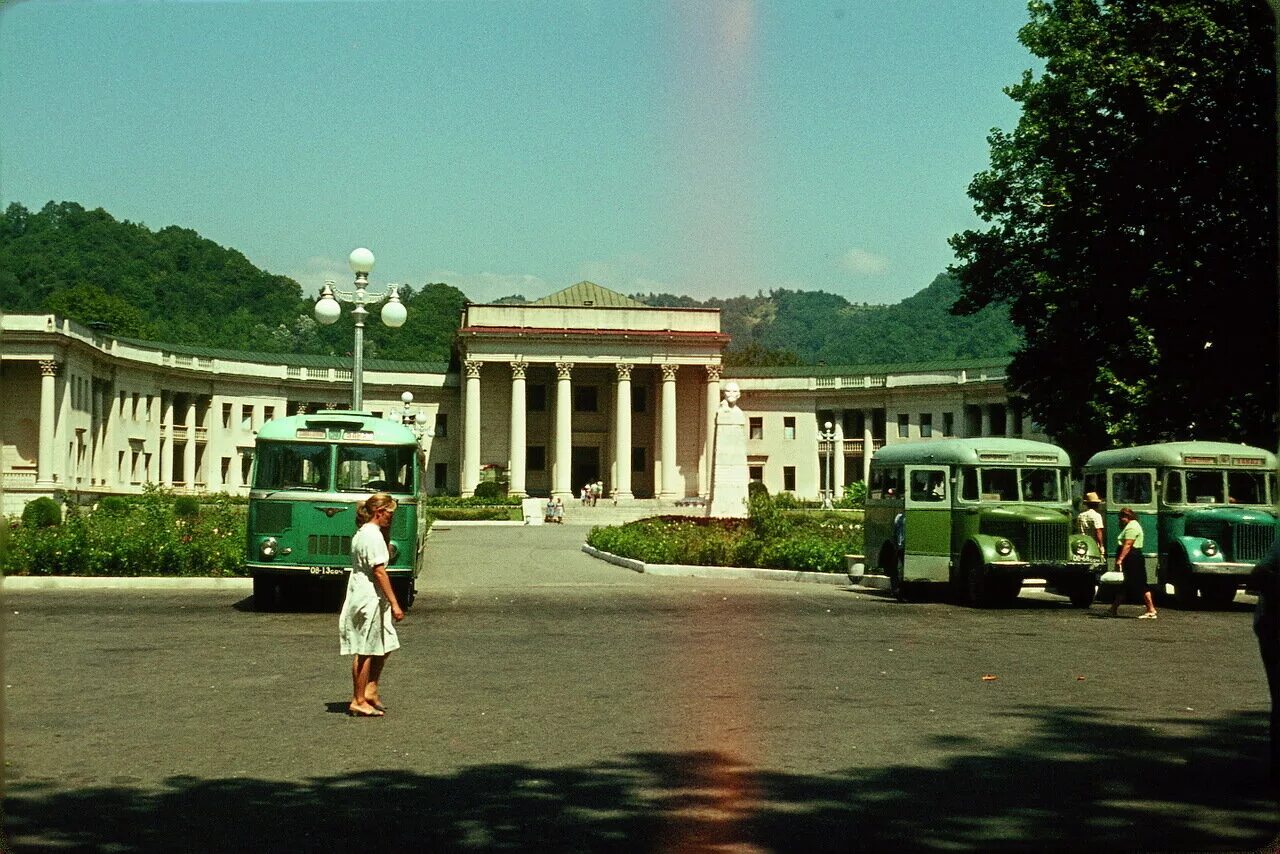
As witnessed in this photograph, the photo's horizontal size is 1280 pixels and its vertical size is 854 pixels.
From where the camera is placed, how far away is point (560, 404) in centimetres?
9919

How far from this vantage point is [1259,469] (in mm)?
24719

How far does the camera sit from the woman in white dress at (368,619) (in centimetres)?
1098

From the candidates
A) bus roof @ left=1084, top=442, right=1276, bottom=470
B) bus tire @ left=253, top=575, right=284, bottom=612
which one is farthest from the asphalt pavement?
bus roof @ left=1084, top=442, right=1276, bottom=470

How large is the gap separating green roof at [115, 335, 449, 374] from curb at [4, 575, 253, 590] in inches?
2769

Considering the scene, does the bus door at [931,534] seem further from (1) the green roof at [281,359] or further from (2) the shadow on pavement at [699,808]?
(1) the green roof at [281,359]

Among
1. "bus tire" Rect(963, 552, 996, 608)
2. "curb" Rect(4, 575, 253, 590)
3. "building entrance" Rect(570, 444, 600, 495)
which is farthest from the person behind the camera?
"building entrance" Rect(570, 444, 600, 495)

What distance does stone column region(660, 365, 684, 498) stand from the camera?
3903 inches

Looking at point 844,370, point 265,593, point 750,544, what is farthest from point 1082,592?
point 844,370

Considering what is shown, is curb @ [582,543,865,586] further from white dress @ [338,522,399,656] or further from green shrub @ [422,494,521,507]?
green shrub @ [422,494,521,507]

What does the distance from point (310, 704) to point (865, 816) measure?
223 inches

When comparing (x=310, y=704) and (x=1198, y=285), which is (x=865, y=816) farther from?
(x=1198, y=285)

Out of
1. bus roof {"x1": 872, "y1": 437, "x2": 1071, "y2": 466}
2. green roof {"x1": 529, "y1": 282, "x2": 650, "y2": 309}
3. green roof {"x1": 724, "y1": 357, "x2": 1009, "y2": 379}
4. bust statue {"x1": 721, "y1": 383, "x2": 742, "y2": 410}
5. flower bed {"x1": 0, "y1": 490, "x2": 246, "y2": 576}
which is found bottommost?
flower bed {"x1": 0, "y1": 490, "x2": 246, "y2": 576}

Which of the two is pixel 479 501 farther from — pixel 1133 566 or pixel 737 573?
pixel 1133 566

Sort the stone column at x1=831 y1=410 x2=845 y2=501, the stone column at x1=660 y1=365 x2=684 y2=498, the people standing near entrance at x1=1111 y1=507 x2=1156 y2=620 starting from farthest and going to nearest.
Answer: the stone column at x1=831 y1=410 x2=845 y2=501, the stone column at x1=660 y1=365 x2=684 y2=498, the people standing near entrance at x1=1111 y1=507 x2=1156 y2=620
